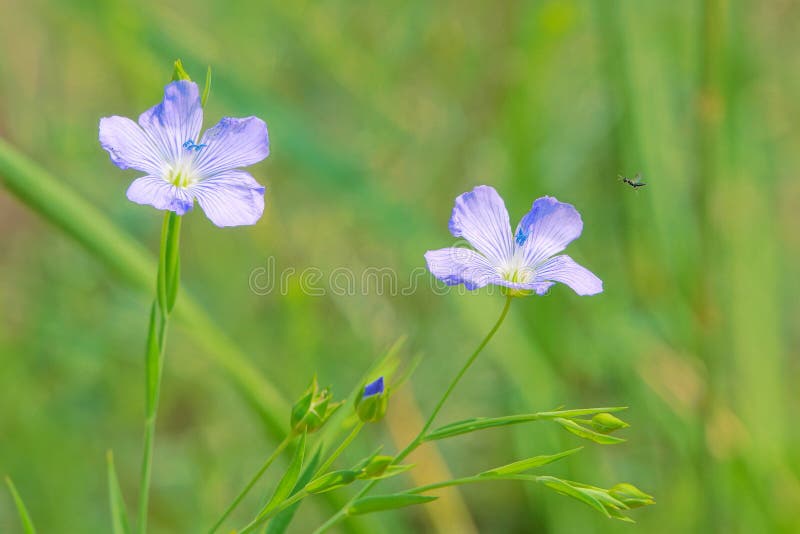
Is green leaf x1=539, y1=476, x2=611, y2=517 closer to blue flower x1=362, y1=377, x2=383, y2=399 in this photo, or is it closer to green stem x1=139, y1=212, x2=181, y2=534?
blue flower x1=362, y1=377, x2=383, y2=399

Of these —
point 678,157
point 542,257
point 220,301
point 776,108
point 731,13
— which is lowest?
point 542,257

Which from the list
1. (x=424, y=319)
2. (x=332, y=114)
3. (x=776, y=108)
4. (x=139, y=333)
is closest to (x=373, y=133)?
(x=332, y=114)

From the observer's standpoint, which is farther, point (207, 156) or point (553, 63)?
point (553, 63)

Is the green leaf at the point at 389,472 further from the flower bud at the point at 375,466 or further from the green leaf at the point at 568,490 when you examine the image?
the green leaf at the point at 568,490

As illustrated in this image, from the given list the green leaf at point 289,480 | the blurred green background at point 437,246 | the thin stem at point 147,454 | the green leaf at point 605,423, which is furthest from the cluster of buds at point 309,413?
the blurred green background at point 437,246

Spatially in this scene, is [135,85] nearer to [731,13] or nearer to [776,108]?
[731,13]

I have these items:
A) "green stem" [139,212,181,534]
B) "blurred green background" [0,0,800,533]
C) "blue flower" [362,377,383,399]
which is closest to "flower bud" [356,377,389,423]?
"blue flower" [362,377,383,399]

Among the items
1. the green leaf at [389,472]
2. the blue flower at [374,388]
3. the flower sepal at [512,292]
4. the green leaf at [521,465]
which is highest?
the flower sepal at [512,292]
